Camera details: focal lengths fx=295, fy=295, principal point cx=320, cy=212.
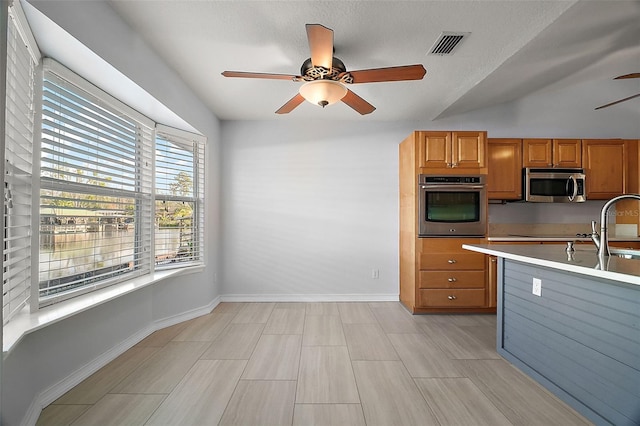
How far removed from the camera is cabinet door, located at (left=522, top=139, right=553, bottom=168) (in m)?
3.59

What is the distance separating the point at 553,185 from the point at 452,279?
1721mm

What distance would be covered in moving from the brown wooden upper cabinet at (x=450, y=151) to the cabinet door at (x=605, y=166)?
1.39 m

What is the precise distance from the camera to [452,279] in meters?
3.34

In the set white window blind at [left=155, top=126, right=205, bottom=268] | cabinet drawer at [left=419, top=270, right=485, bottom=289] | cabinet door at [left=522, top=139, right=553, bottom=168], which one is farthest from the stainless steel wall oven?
white window blind at [left=155, top=126, right=205, bottom=268]

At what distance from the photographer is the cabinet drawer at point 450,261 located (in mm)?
3340

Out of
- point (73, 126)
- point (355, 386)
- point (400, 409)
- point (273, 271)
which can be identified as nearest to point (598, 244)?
point (400, 409)

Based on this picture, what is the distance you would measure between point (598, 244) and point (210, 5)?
2.93 meters

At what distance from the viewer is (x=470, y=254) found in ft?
10.9

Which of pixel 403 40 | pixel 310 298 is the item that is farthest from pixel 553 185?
pixel 310 298

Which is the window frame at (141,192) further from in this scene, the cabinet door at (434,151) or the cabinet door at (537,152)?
the cabinet door at (537,152)

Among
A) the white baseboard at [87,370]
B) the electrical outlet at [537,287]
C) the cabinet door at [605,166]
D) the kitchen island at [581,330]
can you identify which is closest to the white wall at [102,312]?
the white baseboard at [87,370]

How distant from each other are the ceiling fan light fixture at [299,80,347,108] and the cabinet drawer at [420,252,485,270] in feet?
6.76

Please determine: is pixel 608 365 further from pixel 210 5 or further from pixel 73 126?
pixel 73 126

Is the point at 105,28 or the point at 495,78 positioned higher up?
the point at 495,78
